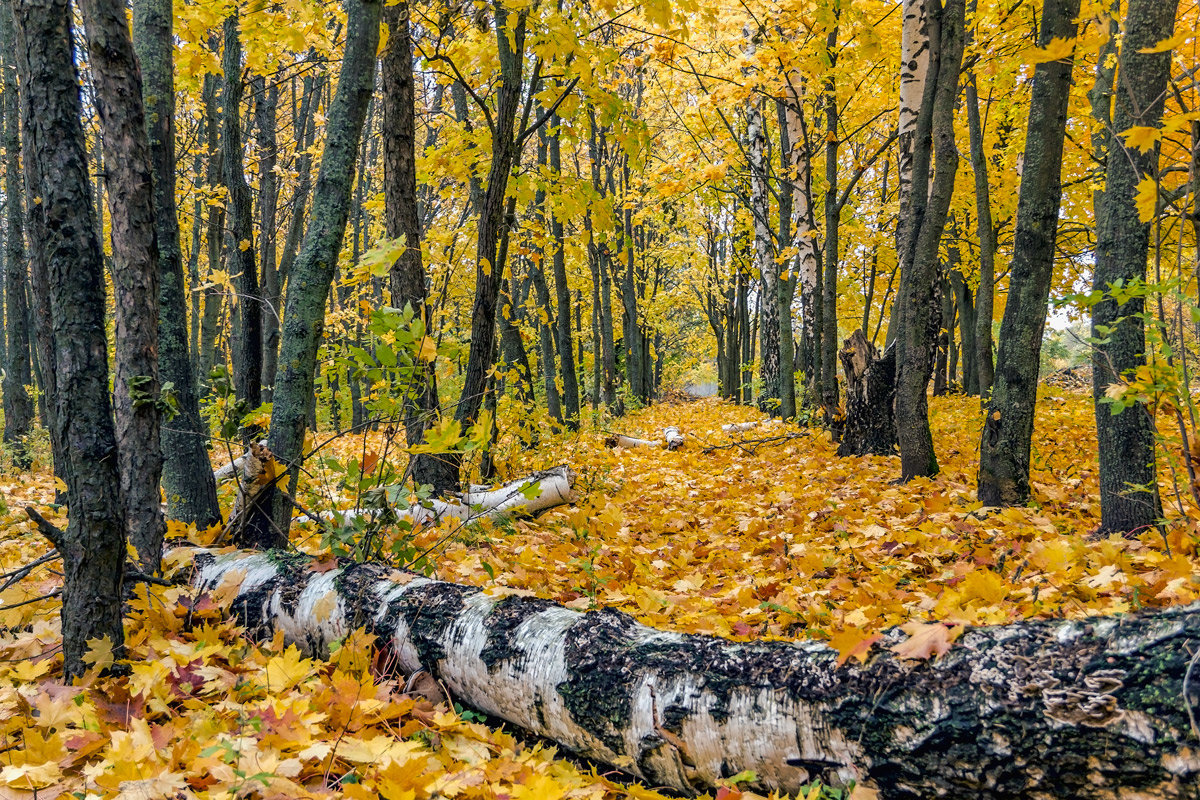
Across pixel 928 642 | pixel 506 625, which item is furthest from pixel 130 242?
pixel 928 642

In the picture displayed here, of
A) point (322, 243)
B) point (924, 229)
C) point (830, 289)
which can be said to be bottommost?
point (322, 243)

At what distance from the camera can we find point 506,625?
2189mm

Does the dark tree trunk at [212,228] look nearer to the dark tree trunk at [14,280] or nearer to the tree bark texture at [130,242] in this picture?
the dark tree trunk at [14,280]

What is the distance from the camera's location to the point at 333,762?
1.68 metres

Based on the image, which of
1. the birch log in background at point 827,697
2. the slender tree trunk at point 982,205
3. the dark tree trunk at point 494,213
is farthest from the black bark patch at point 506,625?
the slender tree trunk at point 982,205

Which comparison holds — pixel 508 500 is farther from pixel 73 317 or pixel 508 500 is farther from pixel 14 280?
pixel 14 280

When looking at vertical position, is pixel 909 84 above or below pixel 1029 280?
above

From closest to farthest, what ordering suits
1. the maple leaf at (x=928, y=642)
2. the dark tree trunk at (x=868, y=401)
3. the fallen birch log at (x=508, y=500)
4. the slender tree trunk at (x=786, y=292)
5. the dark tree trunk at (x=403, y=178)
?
the maple leaf at (x=928, y=642), the fallen birch log at (x=508, y=500), the dark tree trunk at (x=403, y=178), the dark tree trunk at (x=868, y=401), the slender tree trunk at (x=786, y=292)

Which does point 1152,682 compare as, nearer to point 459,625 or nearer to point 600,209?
point 459,625

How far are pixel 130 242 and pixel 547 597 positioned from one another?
7.28ft

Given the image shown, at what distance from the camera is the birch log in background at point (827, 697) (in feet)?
4.35

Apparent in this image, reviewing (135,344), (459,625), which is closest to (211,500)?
(135,344)

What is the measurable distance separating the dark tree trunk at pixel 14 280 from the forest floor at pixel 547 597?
4398mm

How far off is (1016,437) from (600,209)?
314 centimetres
